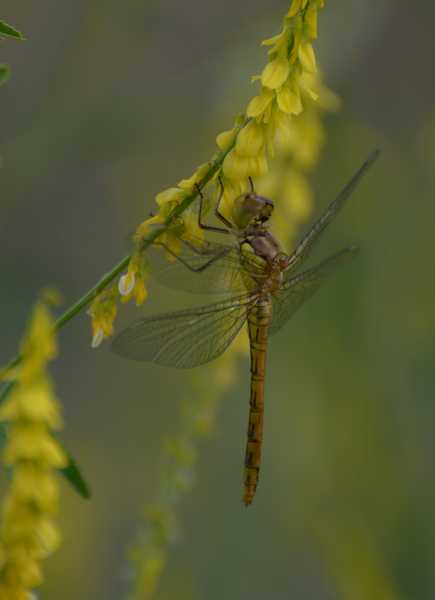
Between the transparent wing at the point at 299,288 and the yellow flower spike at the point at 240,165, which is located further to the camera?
the transparent wing at the point at 299,288

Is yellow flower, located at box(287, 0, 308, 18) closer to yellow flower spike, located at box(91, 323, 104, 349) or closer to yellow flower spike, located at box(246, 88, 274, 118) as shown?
yellow flower spike, located at box(246, 88, 274, 118)

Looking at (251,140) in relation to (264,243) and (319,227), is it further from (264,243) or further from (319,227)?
(319,227)

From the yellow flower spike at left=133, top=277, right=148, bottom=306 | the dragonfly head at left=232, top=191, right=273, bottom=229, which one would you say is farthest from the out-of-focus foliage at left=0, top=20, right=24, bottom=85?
the dragonfly head at left=232, top=191, right=273, bottom=229

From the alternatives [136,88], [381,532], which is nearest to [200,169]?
[136,88]

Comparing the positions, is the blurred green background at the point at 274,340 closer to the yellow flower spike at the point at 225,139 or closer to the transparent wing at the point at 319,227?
the transparent wing at the point at 319,227

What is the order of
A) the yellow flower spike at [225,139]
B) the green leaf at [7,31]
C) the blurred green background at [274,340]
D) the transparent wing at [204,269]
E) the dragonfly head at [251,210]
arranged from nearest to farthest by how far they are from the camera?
the green leaf at [7,31]
the yellow flower spike at [225,139]
the transparent wing at [204,269]
the dragonfly head at [251,210]
the blurred green background at [274,340]

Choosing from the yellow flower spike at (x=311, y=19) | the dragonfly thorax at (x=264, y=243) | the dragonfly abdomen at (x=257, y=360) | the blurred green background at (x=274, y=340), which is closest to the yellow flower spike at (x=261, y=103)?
the yellow flower spike at (x=311, y=19)
